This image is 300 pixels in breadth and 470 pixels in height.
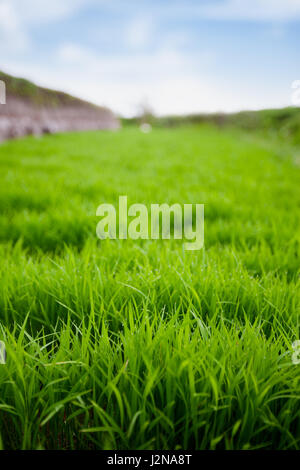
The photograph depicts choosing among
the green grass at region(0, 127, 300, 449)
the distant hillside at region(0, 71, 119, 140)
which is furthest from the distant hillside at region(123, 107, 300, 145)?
the distant hillside at region(0, 71, 119, 140)

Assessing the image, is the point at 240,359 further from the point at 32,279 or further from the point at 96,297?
the point at 32,279

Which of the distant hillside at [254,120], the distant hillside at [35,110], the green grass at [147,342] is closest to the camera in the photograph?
the green grass at [147,342]

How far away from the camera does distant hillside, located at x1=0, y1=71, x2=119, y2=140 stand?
1010 centimetres

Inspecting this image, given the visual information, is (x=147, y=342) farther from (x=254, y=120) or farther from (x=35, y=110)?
(x=254, y=120)

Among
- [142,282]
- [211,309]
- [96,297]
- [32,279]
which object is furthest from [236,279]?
[32,279]

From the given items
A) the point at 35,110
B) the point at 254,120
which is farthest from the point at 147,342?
the point at 254,120

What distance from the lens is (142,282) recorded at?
1.22 metres

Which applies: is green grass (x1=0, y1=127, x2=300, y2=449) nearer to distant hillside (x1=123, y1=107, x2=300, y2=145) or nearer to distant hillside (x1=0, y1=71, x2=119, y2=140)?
distant hillside (x1=123, y1=107, x2=300, y2=145)

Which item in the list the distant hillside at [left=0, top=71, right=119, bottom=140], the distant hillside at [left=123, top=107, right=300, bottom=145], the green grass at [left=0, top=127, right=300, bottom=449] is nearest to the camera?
the green grass at [left=0, top=127, right=300, bottom=449]

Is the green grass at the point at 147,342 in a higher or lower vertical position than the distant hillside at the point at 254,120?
lower

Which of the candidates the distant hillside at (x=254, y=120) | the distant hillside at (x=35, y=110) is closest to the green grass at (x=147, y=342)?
the distant hillside at (x=254, y=120)

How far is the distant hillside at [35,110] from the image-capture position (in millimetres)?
10102

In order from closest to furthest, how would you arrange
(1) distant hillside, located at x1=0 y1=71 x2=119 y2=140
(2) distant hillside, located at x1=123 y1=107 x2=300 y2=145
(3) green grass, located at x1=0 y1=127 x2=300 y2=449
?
(3) green grass, located at x1=0 y1=127 x2=300 y2=449
(1) distant hillside, located at x1=0 y1=71 x2=119 y2=140
(2) distant hillside, located at x1=123 y1=107 x2=300 y2=145

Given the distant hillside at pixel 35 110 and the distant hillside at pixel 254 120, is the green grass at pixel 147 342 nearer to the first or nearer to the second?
the distant hillside at pixel 254 120
